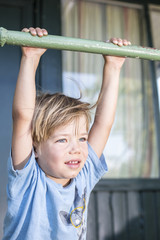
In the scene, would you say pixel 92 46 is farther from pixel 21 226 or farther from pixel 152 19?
pixel 152 19

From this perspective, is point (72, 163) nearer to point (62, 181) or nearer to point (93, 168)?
point (62, 181)

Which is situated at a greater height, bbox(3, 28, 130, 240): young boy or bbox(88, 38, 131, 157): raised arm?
bbox(88, 38, 131, 157): raised arm

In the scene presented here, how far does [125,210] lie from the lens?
9.01ft

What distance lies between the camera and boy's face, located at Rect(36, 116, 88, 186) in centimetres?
140

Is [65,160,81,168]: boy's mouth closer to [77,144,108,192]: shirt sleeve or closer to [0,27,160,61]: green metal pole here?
[77,144,108,192]: shirt sleeve

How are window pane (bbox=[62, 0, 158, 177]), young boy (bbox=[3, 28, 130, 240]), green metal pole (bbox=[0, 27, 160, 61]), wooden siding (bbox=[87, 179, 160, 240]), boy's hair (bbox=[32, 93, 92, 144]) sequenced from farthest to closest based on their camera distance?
1. window pane (bbox=[62, 0, 158, 177])
2. wooden siding (bbox=[87, 179, 160, 240])
3. boy's hair (bbox=[32, 93, 92, 144])
4. young boy (bbox=[3, 28, 130, 240])
5. green metal pole (bbox=[0, 27, 160, 61])

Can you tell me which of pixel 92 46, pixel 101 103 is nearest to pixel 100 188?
pixel 101 103

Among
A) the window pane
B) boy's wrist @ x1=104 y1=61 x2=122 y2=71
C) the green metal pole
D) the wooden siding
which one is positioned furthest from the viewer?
the window pane

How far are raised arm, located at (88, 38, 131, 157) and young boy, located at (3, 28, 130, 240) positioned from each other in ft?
0.44

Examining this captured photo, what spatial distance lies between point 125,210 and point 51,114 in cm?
158

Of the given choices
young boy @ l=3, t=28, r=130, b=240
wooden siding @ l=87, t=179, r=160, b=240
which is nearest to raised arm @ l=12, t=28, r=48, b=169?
young boy @ l=3, t=28, r=130, b=240

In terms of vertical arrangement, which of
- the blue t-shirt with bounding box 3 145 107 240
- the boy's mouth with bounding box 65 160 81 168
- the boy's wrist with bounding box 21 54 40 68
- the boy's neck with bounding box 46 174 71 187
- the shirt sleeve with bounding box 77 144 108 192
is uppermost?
the boy's wrist with bounding box 21 54 40 68

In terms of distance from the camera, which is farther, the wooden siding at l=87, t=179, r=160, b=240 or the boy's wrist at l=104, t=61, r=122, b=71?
the wooden siding at l=87, t=179, r=160, b=240

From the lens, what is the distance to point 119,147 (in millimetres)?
2885
